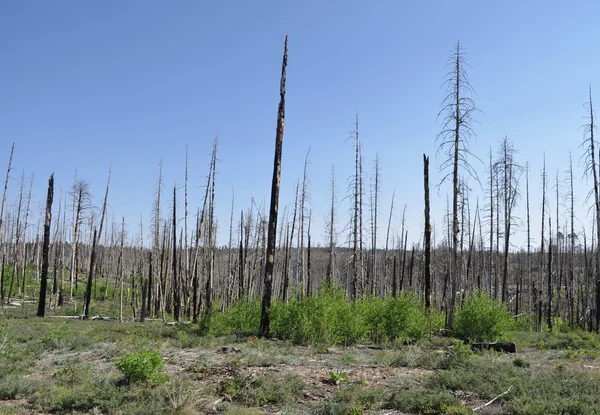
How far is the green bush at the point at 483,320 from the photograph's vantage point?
55.7 feet

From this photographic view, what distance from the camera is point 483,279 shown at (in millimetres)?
39312

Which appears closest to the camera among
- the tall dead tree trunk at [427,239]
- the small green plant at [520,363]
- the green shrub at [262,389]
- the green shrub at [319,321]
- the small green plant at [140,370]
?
the green shrub at [262,389]

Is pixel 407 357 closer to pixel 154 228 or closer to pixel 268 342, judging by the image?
pixel 268 342

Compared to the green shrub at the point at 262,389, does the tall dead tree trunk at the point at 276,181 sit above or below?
above

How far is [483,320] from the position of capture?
17.1 m

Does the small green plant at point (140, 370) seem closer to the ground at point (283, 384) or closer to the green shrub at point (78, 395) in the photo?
the ground at point (283, 384)

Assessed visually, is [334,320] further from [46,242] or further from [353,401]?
[46,242]

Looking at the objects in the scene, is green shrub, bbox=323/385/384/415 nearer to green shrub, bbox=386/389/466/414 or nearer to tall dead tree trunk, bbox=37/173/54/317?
green shrub, bbox=386/389/466/414

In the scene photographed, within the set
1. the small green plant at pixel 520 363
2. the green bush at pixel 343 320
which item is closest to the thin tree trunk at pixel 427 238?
the green bush at pixel 343 320

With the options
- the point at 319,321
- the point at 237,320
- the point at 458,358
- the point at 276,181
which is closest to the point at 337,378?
the point at 458,358

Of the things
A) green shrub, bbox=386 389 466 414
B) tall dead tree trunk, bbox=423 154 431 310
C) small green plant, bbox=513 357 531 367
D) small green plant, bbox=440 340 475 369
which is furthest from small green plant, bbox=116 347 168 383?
tall dead tree trunk, bbox=423 154 431 310

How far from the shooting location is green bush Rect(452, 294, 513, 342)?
55.7 ft

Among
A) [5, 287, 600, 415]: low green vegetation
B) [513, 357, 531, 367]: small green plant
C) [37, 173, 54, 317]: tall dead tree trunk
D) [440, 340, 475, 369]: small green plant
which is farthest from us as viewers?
[37, 173, 54, 317]: tall dead tree trunk

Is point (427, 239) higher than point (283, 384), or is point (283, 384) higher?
point (427, 239)
